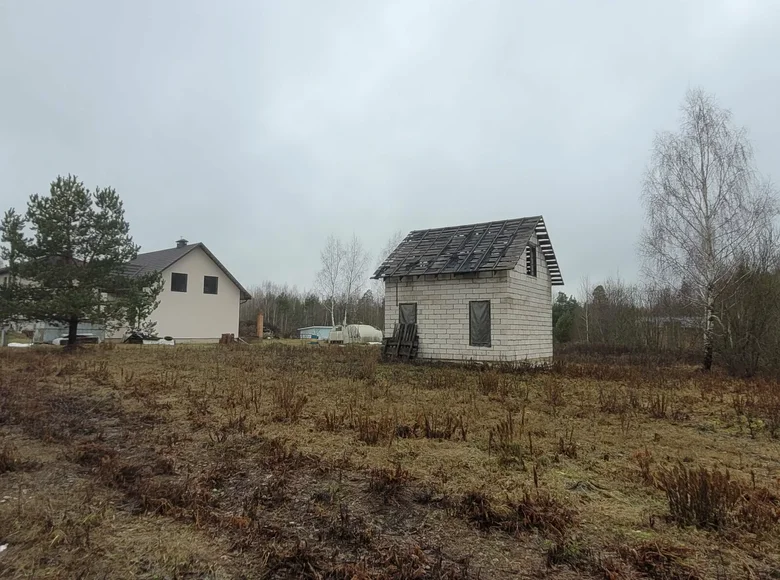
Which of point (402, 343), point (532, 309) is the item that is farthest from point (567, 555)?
point (532, 309)

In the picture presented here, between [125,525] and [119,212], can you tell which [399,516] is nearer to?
[125,525]

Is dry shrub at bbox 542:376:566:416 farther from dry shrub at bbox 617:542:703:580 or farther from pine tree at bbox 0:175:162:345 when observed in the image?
pine tree at bbox 0:175:162:345

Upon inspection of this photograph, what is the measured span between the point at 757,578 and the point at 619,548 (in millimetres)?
775

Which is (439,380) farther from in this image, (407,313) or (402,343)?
(407,313)

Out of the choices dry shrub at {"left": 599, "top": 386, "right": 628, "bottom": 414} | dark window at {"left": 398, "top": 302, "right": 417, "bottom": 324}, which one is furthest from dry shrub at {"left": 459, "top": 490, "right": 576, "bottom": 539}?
dark window at {"left": 398, "top": 302, "right": 417, "bottom": 324}

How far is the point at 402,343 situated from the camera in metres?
16.9

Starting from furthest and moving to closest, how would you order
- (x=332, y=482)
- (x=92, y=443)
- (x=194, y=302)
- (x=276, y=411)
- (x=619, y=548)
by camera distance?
1. (x=194, y=302)
2. (x=276, y=411)
3. (x=92, y=443)
4. (x=332, y=482)
5. (x=619, y=548)


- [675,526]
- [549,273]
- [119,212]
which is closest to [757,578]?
[675,526]

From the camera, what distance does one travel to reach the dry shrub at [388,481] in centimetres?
408

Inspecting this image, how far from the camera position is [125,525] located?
11.4ft

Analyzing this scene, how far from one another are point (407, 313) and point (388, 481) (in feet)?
43.0

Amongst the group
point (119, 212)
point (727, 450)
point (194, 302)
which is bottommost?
point (727, 450)

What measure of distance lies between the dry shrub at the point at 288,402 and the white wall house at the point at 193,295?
1953cm

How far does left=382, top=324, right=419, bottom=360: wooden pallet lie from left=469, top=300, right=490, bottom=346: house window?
2.23 m
